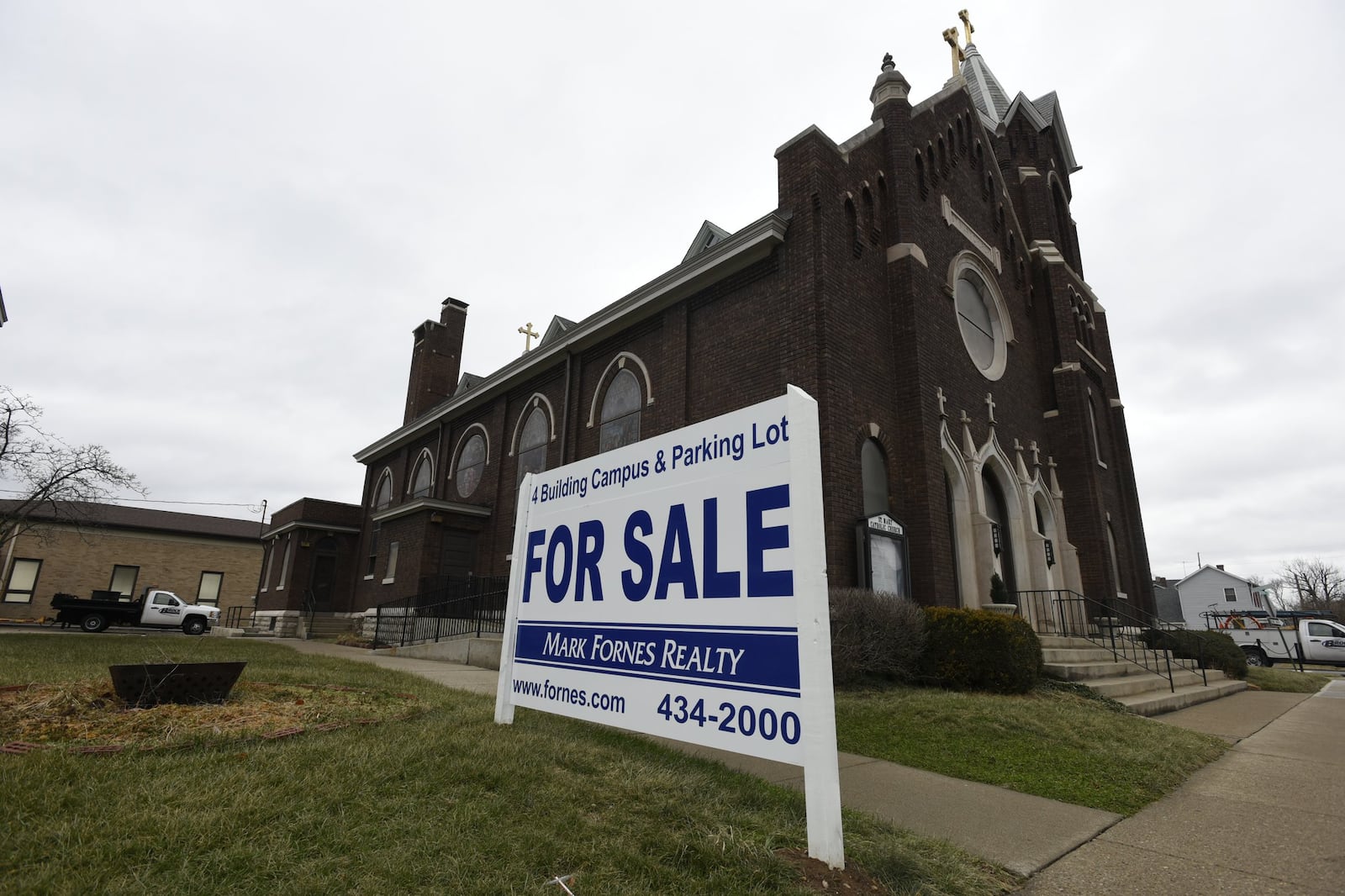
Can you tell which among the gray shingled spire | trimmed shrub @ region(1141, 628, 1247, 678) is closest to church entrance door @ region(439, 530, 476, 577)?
trimmed shrub @ region(1141, 628, 1247, 678)

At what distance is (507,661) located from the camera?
5699 mm

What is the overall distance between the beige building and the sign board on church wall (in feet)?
118

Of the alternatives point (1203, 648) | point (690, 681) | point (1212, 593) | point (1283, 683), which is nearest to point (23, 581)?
point (690, 681)

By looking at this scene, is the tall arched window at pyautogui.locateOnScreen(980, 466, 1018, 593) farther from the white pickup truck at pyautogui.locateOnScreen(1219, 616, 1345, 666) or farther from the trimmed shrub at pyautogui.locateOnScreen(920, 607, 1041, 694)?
the white pickup truck at pyautogui.locateOnScreen(1219, 616, 1345, 666)

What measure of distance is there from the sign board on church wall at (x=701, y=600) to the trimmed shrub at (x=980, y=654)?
6415mm

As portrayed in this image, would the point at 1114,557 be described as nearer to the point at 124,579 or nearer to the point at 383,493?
the point at 383,493

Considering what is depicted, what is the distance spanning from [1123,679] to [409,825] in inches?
437

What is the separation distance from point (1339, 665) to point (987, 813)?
1205 inches

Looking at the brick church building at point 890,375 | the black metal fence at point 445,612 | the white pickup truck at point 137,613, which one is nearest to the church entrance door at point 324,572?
the brick church building at point 890,375

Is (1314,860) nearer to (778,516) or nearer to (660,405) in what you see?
(778,516)

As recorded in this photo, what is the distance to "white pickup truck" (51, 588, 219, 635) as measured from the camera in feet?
75.2

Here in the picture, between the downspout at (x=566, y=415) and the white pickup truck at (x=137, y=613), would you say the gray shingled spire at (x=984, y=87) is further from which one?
the white pickup truck at (x=137, y=613)

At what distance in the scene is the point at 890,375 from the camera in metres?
12.9

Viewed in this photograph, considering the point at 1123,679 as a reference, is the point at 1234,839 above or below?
below
